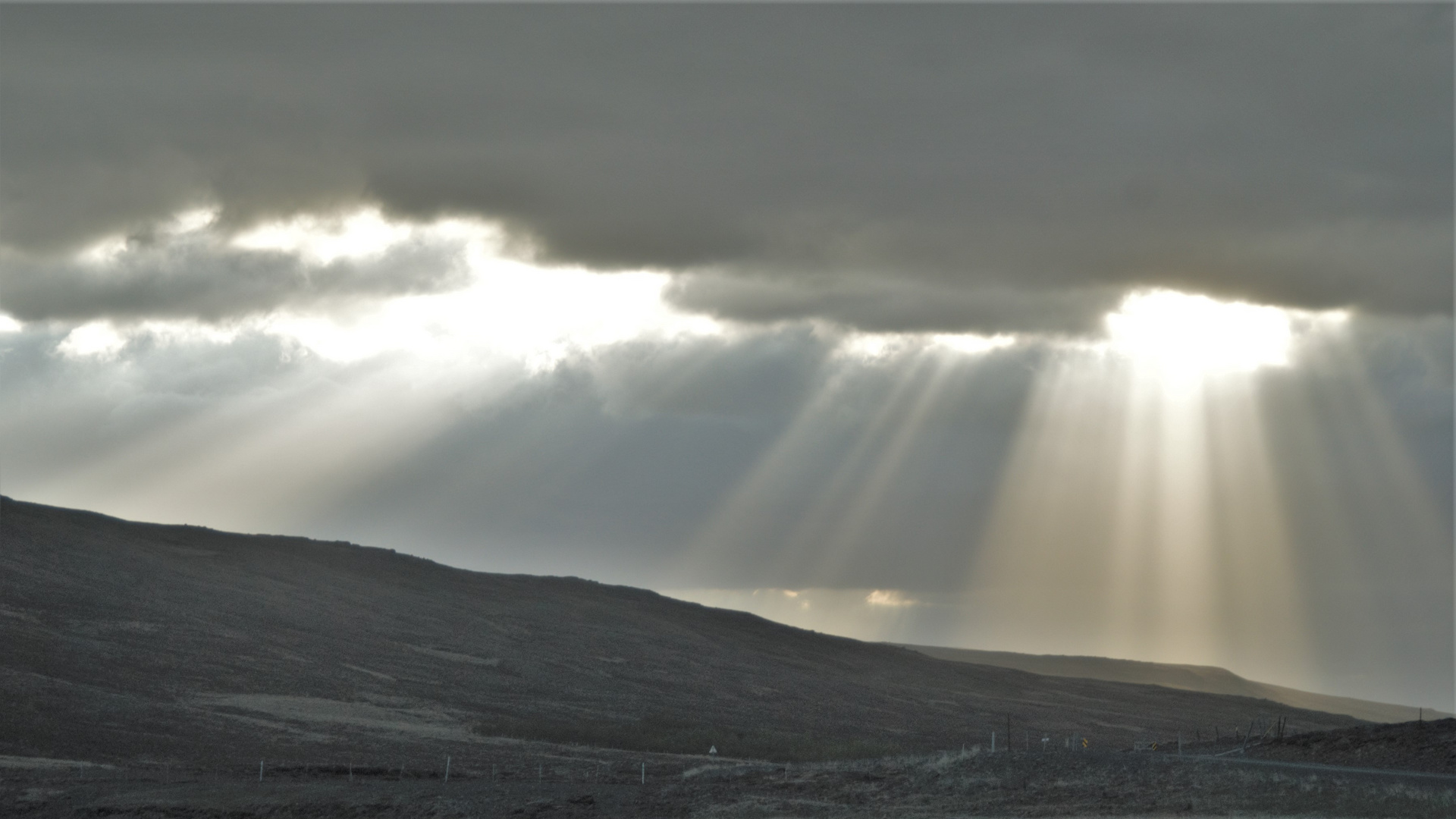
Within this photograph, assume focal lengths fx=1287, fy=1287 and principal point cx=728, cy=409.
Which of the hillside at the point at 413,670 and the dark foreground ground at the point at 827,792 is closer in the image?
the dark foreground ground at the point at 827,792

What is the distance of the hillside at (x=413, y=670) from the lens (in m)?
80.2

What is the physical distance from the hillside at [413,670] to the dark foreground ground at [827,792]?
1684 cm

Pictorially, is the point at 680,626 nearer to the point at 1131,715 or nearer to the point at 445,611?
the point at 445,611

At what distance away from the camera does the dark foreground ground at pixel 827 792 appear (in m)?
36.6

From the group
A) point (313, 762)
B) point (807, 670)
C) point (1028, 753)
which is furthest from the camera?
point (807, 670)

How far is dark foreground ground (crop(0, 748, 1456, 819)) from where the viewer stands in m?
36.6

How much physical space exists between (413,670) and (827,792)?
7471cm

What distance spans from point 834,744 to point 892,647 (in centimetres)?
8651

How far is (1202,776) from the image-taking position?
1569 inches

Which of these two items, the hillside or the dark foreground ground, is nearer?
the dark foreground ground

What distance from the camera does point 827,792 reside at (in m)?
45.2

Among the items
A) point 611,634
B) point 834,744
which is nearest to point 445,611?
point 611,634

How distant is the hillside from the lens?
80.2 m

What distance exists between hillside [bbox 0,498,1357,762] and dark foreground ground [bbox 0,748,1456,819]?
16.8 m
